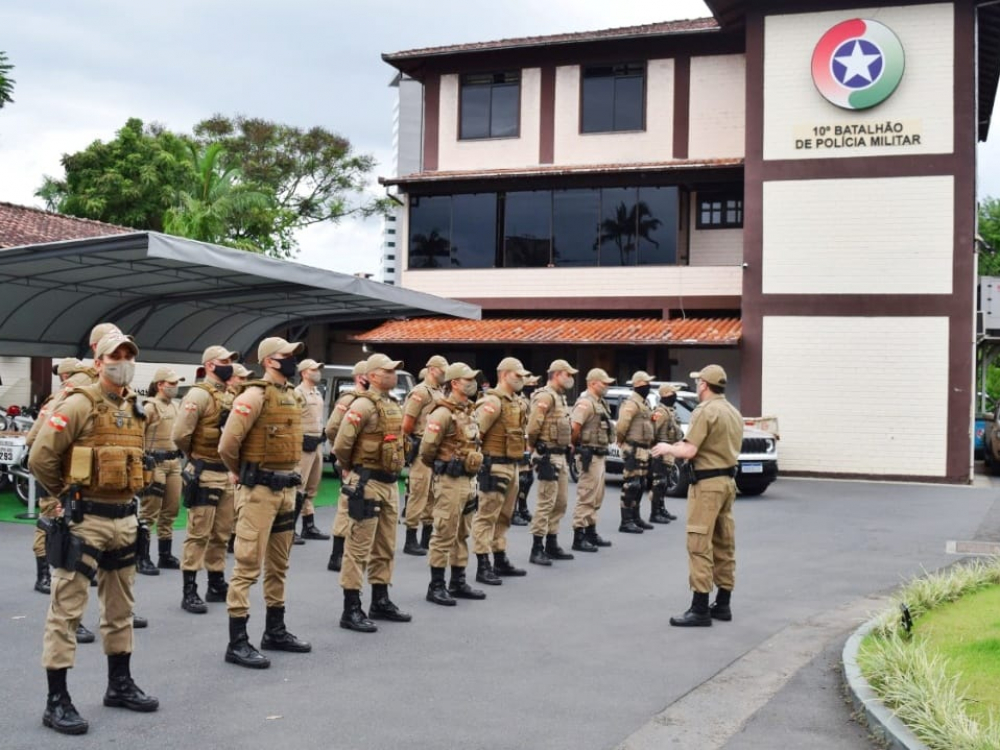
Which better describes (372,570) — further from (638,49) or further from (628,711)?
(638,49)

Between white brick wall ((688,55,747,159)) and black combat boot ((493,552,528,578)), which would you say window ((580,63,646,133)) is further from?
black combat boot ((493,552,528,578))

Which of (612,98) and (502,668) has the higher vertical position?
(612,98)

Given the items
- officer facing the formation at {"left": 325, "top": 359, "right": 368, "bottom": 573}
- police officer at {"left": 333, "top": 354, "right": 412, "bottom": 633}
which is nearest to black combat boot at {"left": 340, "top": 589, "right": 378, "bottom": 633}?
police officer at {"left": 333, "top": 354, "right": 412, "bottom": 633}

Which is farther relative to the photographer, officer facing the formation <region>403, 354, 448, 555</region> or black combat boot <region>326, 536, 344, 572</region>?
officer facing the formation <region>403, 354, 448, 555</region>

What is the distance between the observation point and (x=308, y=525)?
1314 cm

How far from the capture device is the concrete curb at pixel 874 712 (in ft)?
18.4

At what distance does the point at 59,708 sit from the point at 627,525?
9.74 meters

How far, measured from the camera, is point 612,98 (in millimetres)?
29750

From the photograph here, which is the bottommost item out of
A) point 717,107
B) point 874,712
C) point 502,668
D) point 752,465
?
point 502,668

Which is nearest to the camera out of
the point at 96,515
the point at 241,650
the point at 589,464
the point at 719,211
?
the point at 96,515

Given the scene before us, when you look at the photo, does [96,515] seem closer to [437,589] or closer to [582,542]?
[437,589]

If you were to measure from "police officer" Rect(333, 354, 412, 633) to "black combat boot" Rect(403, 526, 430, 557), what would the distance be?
351cm

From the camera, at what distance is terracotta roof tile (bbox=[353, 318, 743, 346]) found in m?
25.6

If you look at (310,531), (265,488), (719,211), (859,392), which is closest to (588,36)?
(719,211)
